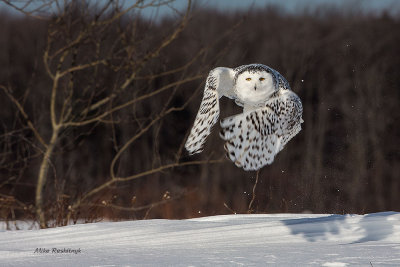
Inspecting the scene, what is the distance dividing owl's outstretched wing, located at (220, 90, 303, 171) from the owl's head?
0.05 metres

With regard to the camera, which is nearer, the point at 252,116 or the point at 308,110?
the point at 252,116

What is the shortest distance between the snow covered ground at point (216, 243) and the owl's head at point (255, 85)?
78cm

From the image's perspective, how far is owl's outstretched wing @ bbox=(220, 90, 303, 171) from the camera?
71.9 inches

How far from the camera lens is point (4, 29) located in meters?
12.2

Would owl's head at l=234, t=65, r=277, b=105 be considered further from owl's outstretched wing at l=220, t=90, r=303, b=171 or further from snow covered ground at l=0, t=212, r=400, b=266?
snow covered ground at l=0, t=212, r=400, b=266

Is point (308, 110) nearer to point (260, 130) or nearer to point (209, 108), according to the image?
point (209, 108)

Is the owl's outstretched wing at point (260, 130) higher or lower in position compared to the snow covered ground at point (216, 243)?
higher

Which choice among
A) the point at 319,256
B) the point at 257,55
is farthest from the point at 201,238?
the point at 257,55

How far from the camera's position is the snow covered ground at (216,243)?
2.47 meters

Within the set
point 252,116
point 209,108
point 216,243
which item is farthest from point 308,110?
point 252,116

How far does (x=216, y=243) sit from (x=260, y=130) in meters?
1.17

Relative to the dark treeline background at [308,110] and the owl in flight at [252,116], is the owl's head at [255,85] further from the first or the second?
the dark treeline background at [308,110]

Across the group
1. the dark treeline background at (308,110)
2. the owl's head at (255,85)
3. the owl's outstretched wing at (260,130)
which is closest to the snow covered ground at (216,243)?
the owl's outstretched wing at (260,130)

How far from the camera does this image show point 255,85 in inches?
80.5
